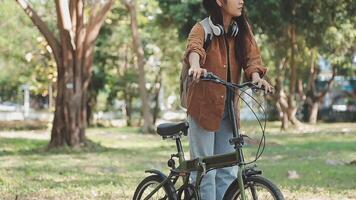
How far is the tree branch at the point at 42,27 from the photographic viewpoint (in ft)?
44.2

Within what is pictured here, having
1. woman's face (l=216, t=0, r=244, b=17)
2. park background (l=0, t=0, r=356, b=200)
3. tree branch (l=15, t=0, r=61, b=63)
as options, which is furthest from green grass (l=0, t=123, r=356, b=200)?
tree branch (l=15, t=0, r=61, b=63)

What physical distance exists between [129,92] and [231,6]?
3171cm

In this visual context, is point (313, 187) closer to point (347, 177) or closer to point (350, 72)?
point (347, 177)

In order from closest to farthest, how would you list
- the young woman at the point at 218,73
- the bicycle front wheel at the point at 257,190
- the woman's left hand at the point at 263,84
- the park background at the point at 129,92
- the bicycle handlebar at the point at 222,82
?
the bicycle front wheel at the point at 257,190 → the bicycle handlebar at the point at 222,82 → the woman's left hand at the point at 263,84 → the young woman at the point at 218,73 → the park background at the point at 129,92

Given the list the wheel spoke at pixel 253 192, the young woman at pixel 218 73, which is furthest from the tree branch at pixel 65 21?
the wheel spoke at pixel 253 192

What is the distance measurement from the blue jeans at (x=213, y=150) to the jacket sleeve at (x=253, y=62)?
0.35m

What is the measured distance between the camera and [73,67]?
14492 mm

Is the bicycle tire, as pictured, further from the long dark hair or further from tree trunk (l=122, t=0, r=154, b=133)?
tree trunk (l=122, t=0, r=154, b=133)

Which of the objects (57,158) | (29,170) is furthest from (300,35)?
(29,170)

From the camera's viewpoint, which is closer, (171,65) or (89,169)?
(89,169)

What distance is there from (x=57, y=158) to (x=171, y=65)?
24.2 m

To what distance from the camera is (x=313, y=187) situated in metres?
8.23

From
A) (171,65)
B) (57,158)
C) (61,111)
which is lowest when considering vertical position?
(57,158)

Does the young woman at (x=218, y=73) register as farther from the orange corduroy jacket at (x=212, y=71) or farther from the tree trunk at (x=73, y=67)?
the tree trunk at (x=73, y=67)
